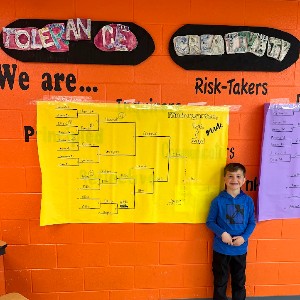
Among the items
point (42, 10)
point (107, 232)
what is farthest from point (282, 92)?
point (42, 10)

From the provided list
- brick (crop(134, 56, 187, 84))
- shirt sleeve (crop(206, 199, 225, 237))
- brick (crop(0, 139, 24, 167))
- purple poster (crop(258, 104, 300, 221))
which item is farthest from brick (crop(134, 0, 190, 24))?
shirt sleeve (crop(206, 199, 225, 237))

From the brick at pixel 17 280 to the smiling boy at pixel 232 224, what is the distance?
1325 mm

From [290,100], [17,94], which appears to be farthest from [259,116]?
[17,94]

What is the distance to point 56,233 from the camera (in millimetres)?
2316

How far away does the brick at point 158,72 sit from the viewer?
85.1 inches

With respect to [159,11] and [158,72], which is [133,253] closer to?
[158,72]

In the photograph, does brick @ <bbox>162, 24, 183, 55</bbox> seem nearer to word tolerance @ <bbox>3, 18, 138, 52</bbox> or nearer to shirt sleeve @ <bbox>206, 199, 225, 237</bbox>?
word tolerance @ <bbox>3, 18, 138, 52</bbox>

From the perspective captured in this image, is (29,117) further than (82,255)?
No

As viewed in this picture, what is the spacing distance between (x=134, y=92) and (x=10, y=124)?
83 cm

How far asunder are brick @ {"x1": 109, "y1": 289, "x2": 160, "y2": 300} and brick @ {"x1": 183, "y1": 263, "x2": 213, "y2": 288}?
0.79 feet

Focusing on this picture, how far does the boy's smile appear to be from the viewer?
7.17 ft

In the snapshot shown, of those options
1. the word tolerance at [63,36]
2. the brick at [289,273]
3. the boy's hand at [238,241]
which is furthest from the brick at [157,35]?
the brick at [289,273]

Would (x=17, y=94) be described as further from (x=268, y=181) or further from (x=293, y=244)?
(x=293, y=244)

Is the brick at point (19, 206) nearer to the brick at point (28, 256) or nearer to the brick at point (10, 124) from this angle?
the brick at point (28, 256)
